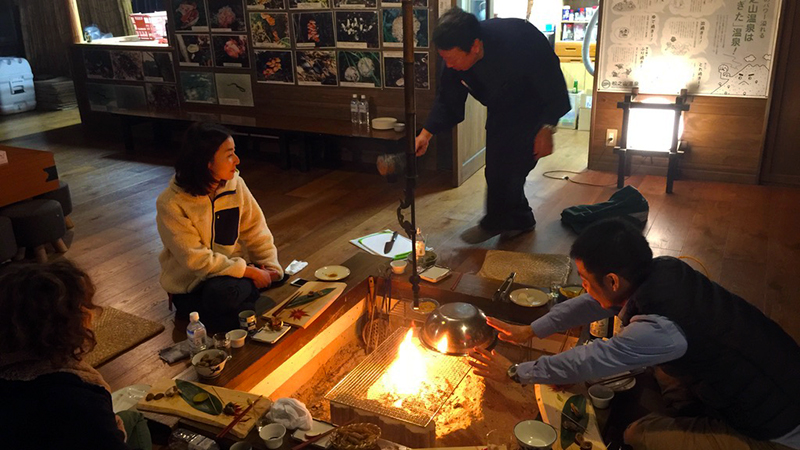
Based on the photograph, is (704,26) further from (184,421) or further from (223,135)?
(184,421)

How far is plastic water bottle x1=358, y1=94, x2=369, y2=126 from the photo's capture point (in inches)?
224

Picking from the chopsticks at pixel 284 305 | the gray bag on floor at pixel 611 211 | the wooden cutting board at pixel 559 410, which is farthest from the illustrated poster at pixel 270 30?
the wooden cutting board at pixel 559 410

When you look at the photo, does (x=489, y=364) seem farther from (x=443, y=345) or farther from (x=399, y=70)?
(x=399, y=70)

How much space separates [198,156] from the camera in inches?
107

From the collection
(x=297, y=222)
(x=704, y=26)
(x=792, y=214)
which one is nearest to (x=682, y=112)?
(x=704, y=26)

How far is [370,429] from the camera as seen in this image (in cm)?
198

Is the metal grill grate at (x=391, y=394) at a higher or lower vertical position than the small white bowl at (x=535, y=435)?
lower

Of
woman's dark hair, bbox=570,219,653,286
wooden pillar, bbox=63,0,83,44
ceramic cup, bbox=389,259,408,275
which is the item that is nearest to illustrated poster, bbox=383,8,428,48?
ceramic cup, bbox=389,259,408,275

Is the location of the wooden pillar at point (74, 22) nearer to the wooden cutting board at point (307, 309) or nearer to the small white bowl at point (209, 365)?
the wooden cutting board at point (307, 309)

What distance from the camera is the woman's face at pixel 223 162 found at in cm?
276

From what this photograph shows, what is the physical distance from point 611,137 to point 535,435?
394 centimetres

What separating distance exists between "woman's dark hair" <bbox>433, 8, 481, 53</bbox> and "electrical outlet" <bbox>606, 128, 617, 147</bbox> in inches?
85.2

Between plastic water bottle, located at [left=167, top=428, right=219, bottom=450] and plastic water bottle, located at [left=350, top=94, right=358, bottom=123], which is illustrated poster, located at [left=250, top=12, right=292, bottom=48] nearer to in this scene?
plastic water bottle, located at [left=350, top=94, right=358, bottom=123]

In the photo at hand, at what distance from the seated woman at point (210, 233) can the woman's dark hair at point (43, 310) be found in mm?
1185
